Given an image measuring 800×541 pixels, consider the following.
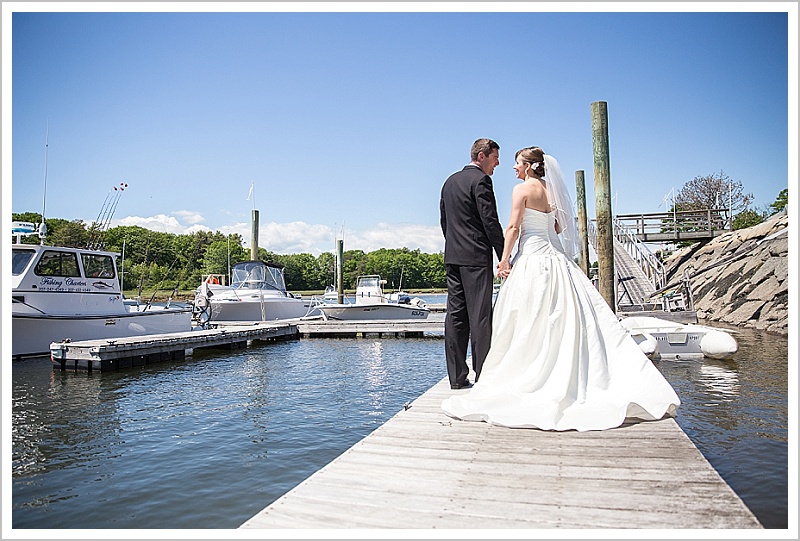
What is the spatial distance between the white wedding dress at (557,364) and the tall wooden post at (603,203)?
8547 mm

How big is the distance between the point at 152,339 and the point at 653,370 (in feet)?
44.0

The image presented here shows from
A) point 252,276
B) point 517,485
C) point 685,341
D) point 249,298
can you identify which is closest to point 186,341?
point 249,298

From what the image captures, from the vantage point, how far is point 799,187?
13.3 ft

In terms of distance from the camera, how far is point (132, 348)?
13.9 metres

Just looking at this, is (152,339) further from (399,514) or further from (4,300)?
(399,514)

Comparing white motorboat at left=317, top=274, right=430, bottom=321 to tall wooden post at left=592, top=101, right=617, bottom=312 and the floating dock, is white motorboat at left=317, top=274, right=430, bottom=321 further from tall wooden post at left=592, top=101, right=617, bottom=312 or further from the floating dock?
tall wooden post at left=592, top=101, right=617, bottom=312

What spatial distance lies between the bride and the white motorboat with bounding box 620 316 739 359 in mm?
8265

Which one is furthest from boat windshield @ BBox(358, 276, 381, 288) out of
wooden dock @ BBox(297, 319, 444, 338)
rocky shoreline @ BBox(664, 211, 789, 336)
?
rocky shoreline @ BBox(664, 211, 789, 336)

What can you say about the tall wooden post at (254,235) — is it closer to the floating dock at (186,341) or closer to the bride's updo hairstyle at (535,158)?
the floating dock at (186,341)

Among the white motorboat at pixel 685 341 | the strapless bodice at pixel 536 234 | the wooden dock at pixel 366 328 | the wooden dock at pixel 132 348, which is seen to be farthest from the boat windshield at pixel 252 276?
the strapless bodice at pixel 536 234

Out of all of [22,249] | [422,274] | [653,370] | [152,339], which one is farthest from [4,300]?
[422,274]

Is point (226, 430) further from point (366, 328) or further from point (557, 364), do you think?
point (366, 328)

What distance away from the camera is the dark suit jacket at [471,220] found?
4879mm

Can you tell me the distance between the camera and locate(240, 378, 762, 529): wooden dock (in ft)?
8.31
